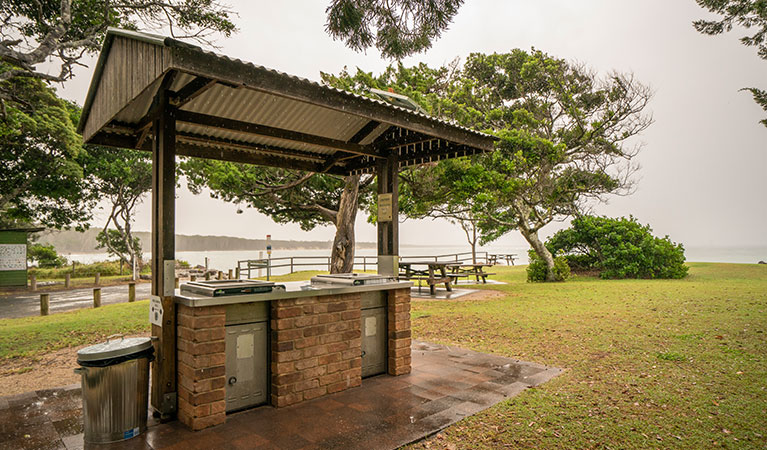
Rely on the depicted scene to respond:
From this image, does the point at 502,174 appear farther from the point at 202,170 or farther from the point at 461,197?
the point at 202,170

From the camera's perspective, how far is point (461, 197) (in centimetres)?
1341

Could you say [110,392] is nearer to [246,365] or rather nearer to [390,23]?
[246,365]

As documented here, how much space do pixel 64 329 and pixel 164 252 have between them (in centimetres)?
687

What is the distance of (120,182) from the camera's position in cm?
2297

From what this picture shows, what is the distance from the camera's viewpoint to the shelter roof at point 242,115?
2.98 m

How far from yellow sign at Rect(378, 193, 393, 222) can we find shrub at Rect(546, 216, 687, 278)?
15.2 meters

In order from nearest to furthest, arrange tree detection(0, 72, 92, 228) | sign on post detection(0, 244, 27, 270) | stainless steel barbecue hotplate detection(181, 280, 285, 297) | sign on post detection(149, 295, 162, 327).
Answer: stainless steel barbecue hotplate detection(181, 280, 285, 297), sign on post detection(149, 295, 162, 327), tree detection(0, 72, 92, 228), sign on post detection(0, 244, 27, 270)

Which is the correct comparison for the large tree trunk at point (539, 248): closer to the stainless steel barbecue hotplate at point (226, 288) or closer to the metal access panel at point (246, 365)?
the stainless steel barbecue hotplate at point (226, 288)

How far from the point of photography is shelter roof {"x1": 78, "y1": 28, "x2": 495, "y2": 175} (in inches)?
117

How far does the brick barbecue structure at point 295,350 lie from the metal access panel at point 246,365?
9cm

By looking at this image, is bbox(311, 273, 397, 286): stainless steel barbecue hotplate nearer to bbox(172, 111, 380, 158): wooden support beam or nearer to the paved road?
bbox(172, 111, 380, 158): wooden support beam

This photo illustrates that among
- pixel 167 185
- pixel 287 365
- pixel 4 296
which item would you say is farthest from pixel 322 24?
pixel 4 296

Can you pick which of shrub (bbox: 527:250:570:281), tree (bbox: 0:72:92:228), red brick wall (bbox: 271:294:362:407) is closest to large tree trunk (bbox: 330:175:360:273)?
red brick wall (bbox: 271:294:362:407)

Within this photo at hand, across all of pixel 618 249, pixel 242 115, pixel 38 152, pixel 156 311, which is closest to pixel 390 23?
pixel 242 115
